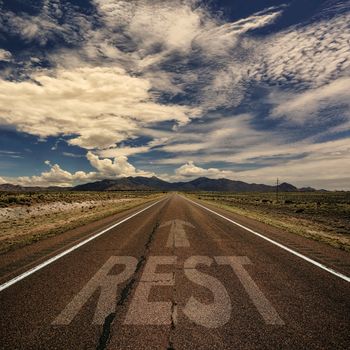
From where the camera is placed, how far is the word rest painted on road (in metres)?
4.29

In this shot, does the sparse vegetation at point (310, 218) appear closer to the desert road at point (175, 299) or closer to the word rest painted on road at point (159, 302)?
the desert road at point (175, 299)

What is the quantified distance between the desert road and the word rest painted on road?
0.05 ft

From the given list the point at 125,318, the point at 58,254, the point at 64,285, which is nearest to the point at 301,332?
the point at 125,318

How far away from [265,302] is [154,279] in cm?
223

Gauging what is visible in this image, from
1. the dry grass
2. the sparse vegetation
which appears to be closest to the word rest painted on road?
the dry grass

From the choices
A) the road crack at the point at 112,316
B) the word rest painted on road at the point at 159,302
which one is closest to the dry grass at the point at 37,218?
the road crack at the point at 112,316

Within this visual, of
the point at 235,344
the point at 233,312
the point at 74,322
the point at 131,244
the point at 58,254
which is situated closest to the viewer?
the point at 235,344

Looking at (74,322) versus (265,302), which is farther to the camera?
(265,302)

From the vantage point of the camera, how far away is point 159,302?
194 inches

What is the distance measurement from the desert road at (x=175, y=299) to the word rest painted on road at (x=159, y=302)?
0.02m

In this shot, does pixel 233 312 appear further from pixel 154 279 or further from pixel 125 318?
pixel 154 279

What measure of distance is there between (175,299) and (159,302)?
287 mm

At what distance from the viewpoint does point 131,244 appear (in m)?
10.0

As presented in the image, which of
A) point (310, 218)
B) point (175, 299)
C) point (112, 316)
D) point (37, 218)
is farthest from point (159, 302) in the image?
point (310, 218)
